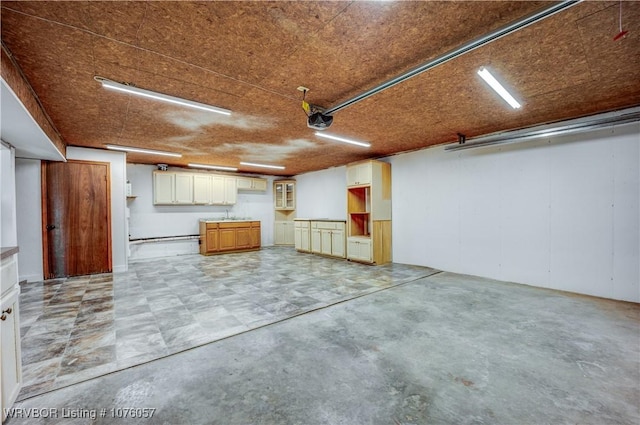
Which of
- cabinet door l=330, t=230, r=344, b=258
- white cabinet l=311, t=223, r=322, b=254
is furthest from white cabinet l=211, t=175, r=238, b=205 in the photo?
cabinet door l=330, t=230, r=344, b=258

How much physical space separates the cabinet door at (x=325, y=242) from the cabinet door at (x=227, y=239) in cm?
292

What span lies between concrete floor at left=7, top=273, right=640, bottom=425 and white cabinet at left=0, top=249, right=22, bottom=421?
152 millimetres

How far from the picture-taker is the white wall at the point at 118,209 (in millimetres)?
5832

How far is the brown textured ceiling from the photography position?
6.05 feet

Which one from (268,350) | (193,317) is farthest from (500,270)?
(193,317)

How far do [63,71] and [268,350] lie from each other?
3336 millimetres

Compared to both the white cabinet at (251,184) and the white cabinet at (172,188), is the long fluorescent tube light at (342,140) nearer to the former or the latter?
the white cabinet at (251,184)

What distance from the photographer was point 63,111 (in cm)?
357

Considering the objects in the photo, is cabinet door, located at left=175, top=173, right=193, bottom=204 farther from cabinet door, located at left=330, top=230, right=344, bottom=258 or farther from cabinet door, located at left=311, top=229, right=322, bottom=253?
cabinet door, located at left=330, top=230, right=344, bottom=258

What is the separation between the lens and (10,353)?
70.7 inches

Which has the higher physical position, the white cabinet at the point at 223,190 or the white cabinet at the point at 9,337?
the white cabinet at the point at 223,190

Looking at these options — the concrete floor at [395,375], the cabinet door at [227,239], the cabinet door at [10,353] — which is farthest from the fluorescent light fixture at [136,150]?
the concrete floor at [395,375]

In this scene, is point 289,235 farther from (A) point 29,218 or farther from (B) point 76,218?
(A) point 29,218

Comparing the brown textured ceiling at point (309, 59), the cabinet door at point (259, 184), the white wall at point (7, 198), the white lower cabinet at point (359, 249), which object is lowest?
the white lower cabinet at point (359, 249)
